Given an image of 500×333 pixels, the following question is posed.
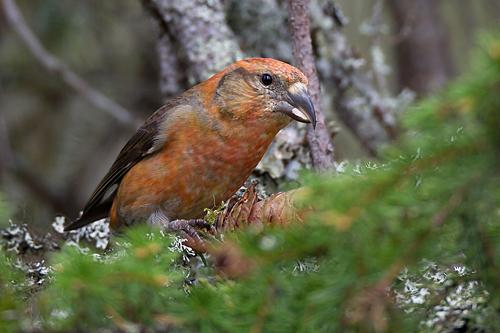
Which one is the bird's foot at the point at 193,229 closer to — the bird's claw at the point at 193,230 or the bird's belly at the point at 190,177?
the bird's claw at the point at 193,230

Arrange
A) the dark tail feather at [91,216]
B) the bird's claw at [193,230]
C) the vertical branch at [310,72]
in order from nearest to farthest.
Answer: the bird's claw at [193,230] → the vertical branch at [310,72] → the dark tail feather at [91,216]

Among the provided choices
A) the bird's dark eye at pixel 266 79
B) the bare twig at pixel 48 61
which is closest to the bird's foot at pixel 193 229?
the bird's dark eye at pixel 266 79

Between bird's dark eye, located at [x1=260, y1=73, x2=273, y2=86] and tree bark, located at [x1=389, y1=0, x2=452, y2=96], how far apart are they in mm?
→ 2728

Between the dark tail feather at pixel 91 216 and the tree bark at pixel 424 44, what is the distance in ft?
9.44

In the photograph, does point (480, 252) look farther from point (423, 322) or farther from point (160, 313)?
point (160, 313)

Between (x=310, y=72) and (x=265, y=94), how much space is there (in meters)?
0.32

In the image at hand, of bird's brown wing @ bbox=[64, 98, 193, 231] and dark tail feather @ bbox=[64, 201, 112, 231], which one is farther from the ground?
bird's brown wing @ bbox=[64, 98, 193, 231]

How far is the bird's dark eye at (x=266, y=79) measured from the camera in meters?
3.72

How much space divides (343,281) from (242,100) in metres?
2.39

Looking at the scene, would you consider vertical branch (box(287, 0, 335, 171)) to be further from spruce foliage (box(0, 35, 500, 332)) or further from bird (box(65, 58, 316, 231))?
spruce foliage (box(0, 35, 500, 332))

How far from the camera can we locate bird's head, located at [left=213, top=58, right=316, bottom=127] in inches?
142

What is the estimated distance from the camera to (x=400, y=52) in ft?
21.6

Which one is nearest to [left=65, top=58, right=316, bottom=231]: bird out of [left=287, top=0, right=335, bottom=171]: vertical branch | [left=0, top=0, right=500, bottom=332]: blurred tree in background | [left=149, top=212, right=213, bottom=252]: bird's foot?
[left=287, top=0, right=335, bottom=171]: vertical branch

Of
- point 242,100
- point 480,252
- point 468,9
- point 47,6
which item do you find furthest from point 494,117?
point 468,9
